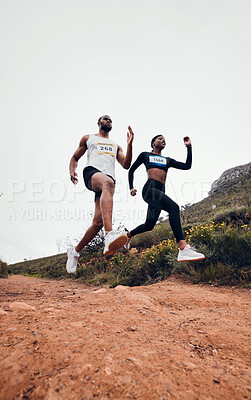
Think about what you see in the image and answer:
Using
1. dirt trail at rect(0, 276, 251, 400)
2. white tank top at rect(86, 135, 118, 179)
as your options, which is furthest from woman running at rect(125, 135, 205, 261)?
dirt trail at rect(0, 276, 251, 400)

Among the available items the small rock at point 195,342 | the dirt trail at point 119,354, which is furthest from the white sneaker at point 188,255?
the small rock at point 195,342

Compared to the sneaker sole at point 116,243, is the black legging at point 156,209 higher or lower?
higher

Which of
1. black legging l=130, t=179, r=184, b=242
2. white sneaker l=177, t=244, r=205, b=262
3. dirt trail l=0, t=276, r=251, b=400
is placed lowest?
dirt trail l=0, t=276, r=251, b=400

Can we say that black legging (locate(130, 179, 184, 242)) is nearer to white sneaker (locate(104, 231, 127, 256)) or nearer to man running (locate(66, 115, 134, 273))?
man running (locate(66, 115, 134, 273))

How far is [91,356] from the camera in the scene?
1.37 metres

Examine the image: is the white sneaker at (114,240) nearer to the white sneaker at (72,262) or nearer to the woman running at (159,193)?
the white sneaker at (72,262)

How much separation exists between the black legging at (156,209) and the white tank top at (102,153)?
0.82m

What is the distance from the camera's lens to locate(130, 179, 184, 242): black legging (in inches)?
134

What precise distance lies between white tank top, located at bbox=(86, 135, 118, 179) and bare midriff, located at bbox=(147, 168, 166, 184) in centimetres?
77

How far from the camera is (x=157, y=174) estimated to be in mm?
3637

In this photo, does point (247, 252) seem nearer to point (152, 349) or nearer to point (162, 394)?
point (152, 349)

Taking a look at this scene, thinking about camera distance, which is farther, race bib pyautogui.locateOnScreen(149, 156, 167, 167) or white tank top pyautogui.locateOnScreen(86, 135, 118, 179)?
race bib pyautogui.locateOnScreen(149, 156, 167, 167)

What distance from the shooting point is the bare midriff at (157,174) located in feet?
11.9

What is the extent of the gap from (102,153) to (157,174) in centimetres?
108
